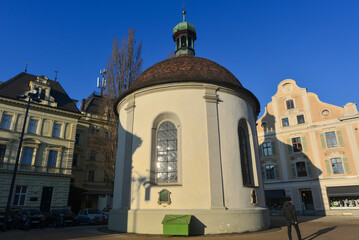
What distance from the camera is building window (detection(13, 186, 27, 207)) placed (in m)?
23.3

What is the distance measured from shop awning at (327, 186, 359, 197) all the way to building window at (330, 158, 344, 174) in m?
1.70

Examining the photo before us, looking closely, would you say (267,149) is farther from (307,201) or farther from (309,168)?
(307,201)

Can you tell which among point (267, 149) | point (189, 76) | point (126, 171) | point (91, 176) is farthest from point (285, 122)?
point (91, 176)

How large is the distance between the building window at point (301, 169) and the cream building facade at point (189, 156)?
18915 mm

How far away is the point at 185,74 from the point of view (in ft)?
41.0

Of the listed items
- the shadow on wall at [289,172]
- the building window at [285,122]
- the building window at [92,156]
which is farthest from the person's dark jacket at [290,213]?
the building window at [92,156]

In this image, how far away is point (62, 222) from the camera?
15.4m

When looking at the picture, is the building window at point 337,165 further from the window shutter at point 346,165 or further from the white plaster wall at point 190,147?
the white plaster wall at point 190,147

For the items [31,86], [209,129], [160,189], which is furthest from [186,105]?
[31,86]

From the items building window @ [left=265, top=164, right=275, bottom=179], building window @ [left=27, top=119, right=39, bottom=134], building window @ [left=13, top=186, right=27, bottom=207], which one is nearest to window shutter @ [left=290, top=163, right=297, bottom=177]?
building window @ [left=265, top=164, right=275, bottom=179]

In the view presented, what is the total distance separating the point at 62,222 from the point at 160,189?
854 centimetres

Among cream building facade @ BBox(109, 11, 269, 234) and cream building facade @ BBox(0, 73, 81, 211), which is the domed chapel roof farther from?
cream building facade @ BBox(0, 73, 81, 211)

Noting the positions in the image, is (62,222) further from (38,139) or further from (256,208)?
(38,139)

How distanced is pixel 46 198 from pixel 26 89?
12256 millimetres
